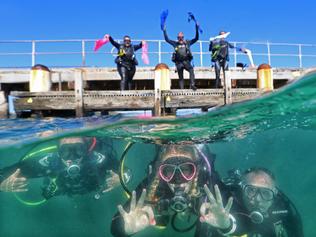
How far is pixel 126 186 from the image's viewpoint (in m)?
10.9

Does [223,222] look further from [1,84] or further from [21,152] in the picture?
[1,84]

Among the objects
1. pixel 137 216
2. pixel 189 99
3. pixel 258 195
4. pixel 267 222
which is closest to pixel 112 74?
pixel 189 99

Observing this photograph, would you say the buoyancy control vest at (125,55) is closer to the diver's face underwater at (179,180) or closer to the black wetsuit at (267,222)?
the diver's face underwater at (179,180)

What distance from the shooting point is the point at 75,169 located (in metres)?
11.0

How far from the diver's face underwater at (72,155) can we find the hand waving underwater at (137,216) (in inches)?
65.9

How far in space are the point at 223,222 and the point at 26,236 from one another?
5487 millimetres

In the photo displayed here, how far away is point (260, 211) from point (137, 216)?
249 centimetres

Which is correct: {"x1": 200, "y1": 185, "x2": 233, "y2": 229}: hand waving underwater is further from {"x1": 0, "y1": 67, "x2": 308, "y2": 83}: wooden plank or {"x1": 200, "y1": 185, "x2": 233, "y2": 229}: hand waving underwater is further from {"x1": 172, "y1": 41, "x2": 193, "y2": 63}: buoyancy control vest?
{"x1": 0, "y1": 67, "x2": 308, "y2": 83}: wooden plank

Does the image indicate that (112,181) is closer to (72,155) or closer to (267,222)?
(72,155)

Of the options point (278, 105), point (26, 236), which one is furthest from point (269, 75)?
point (26, 236)

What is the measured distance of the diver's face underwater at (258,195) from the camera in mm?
9867

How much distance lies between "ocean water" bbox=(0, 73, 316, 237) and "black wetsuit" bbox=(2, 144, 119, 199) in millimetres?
211

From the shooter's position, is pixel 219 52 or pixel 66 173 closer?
pixel 66 173

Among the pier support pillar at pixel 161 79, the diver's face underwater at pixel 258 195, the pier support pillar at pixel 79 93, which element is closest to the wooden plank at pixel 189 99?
the pier support pillar at pixel 161 79
